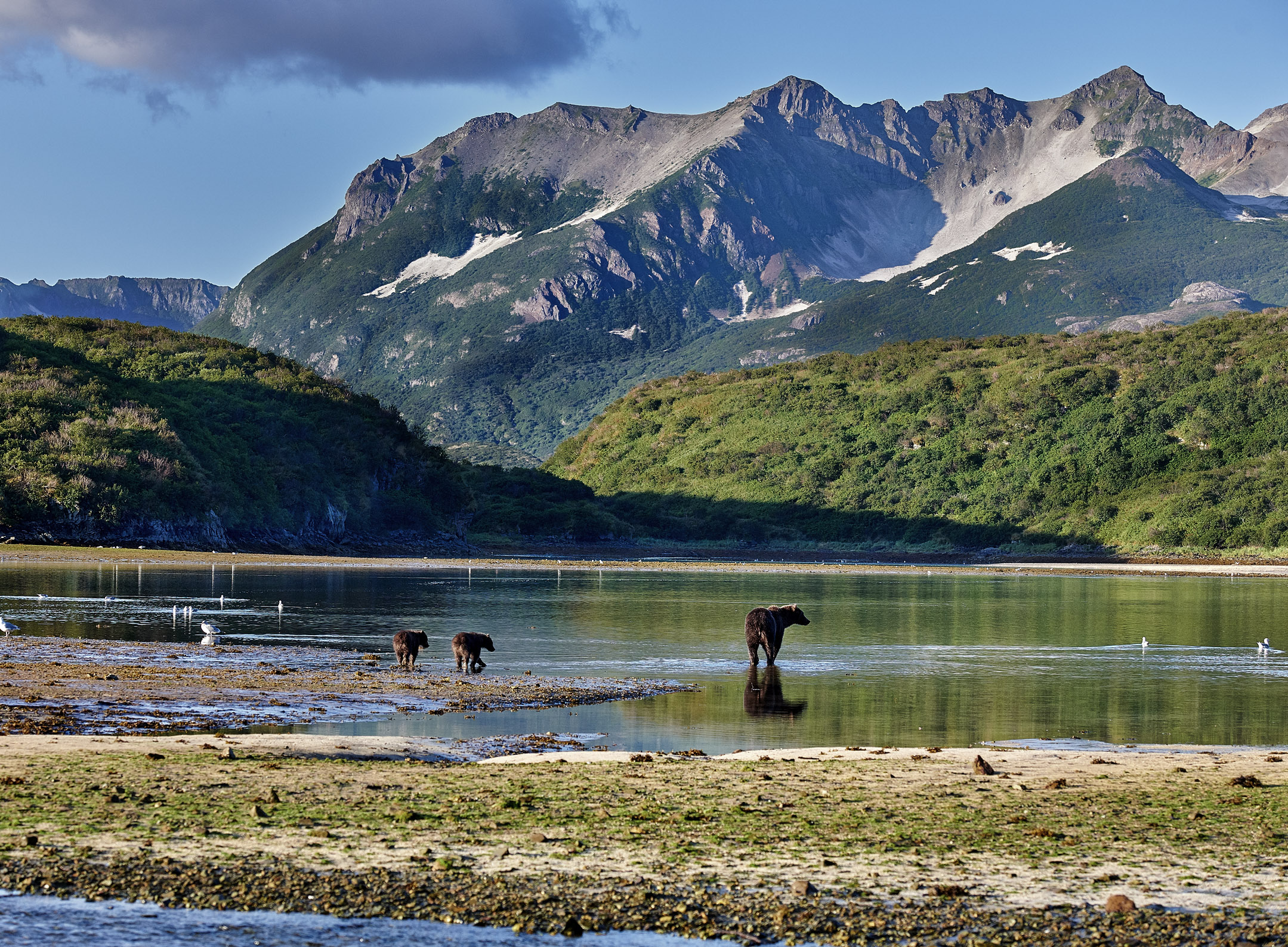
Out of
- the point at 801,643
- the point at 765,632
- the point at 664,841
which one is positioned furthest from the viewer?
the point at 801,643

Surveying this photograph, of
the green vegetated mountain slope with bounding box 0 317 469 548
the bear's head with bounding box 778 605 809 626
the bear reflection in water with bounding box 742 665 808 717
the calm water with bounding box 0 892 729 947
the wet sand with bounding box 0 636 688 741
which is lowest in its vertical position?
the bear reflection in water with bounding box 742 665 808 717

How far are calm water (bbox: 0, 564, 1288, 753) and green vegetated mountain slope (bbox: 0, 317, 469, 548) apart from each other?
21322mm

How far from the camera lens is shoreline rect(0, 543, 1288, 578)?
8150 centimetres

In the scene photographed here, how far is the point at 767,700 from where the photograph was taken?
26.0 m

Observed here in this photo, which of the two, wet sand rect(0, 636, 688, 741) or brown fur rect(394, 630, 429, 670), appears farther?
brown fur rect(394, 630, 429, 670)

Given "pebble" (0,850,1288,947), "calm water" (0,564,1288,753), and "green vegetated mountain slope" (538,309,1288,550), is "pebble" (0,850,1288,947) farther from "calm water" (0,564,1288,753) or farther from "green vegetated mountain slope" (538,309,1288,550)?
"green vegetated mountain slope" (538,309,1288,550)

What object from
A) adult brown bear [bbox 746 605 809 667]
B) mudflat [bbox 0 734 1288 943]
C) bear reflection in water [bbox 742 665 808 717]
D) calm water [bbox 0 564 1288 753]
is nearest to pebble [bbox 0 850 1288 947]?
mudflat [bbox 0 734 1288 943]

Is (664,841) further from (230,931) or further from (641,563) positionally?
(641,563)

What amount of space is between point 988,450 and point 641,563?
5650cm

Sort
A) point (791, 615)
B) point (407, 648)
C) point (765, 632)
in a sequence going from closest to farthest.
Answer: point (407, 648) < point (765, 632) < point (791, 615)

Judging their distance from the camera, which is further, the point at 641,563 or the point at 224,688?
the point at 641,563

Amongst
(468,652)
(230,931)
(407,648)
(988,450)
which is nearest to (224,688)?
(407,648)

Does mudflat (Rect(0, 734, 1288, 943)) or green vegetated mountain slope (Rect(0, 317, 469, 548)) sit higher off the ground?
green vegetated mountain slope (Rect(0, 317, 469, 548))

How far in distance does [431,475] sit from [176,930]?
129 metres
